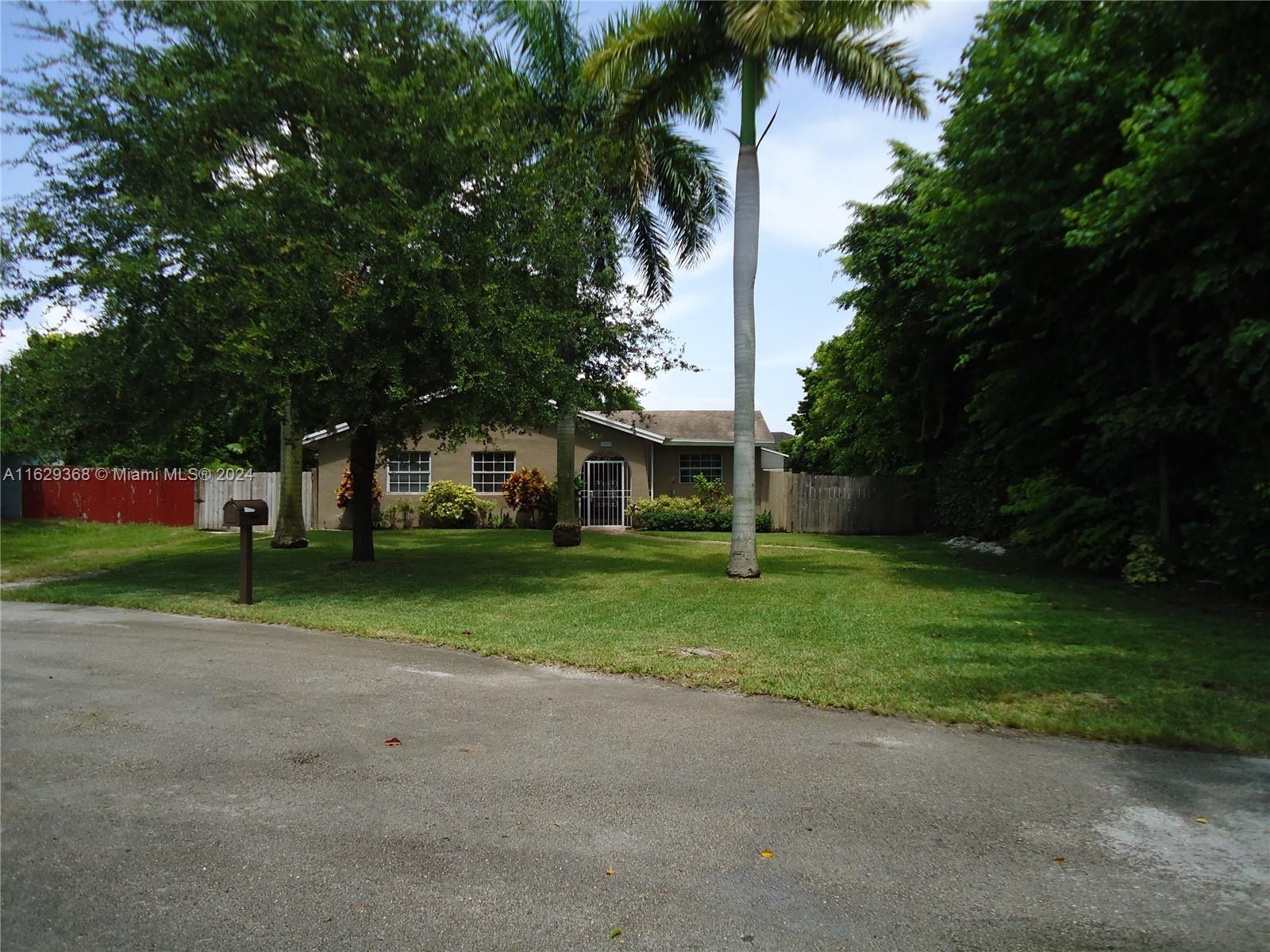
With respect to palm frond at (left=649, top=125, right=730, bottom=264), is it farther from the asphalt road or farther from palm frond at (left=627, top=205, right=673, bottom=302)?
the asphalt road

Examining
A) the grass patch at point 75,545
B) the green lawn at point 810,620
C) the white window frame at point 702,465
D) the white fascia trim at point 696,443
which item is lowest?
the green lawn at point 810,620

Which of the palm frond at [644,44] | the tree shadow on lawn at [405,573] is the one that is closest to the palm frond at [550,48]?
the palm frond at [644,44]

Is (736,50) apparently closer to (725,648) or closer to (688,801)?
(725,648)

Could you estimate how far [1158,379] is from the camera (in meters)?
13.2

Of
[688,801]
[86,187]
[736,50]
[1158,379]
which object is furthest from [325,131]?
[1158,379]

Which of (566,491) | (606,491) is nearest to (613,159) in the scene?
(566,491)

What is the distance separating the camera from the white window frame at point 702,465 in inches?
1104

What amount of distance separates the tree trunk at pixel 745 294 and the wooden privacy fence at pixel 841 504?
13680mm

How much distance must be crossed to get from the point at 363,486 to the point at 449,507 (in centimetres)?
1068

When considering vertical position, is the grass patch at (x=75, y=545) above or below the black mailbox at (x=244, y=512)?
below

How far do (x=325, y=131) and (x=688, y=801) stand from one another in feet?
33.0

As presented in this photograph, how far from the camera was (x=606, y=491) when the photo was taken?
27156 mm

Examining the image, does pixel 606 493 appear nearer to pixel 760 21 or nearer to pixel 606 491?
pixel 606 491

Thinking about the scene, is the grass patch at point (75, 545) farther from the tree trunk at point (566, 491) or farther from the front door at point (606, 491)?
the front door at point (606, 491)
